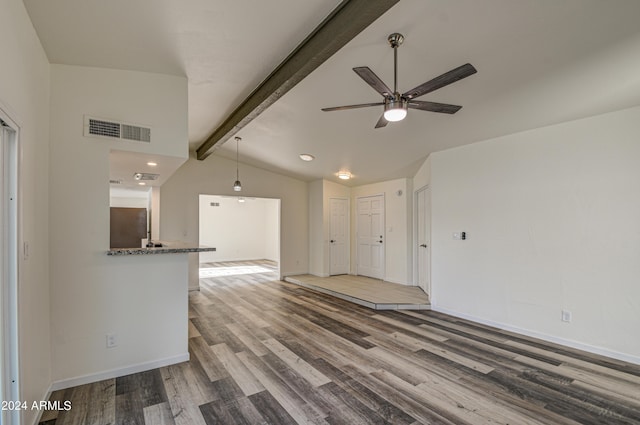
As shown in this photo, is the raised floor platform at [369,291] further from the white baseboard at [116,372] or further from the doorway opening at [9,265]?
the doorway opening at [9,265]

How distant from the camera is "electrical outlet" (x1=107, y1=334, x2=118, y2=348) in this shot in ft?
9.04

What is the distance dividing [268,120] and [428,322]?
3898 mm

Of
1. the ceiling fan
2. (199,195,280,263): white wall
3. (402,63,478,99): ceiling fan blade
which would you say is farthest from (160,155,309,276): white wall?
(402,63,478,99): ceiling fan blade

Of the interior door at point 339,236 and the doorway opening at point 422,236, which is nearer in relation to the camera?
the doorway opening at point 422,236

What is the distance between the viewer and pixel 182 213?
645 centimetres

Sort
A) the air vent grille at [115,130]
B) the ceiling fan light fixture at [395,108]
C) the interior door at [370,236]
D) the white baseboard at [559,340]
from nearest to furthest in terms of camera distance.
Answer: the ceiling fan light fixture at [395,108] < the air vent grille at [115,130] < the white baseboard at [559,340] < the interior door at [370,236]

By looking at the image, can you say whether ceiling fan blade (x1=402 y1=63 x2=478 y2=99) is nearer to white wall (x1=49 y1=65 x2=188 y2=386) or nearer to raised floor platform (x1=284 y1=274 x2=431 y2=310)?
white wall (x1=49 y1=65 x2=188 y2=386)

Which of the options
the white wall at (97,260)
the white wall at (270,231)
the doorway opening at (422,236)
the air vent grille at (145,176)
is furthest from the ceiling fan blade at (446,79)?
the white wall at (270,231)

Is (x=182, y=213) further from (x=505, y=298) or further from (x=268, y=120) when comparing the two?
(x=505, y=298)

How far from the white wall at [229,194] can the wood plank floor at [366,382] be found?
2.93m

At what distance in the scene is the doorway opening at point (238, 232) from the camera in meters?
10.6

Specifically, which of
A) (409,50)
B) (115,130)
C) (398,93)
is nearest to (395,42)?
(409,50)

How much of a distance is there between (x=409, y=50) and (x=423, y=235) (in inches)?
169

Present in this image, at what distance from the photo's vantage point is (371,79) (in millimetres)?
2150
